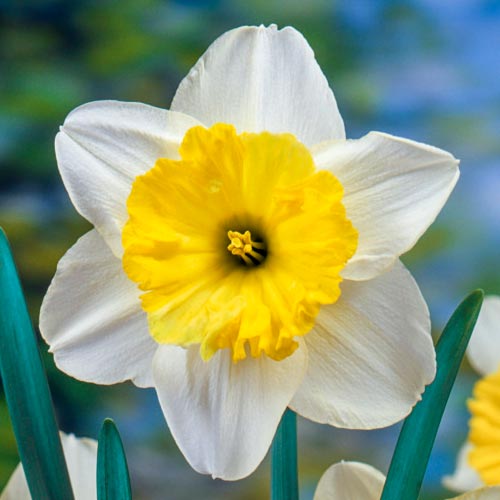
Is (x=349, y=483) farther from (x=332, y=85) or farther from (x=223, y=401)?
(x=332, y=85)

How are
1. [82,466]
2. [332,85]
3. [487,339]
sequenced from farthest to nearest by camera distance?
1. [332,85]
2. [487,339]
3. [82,466]

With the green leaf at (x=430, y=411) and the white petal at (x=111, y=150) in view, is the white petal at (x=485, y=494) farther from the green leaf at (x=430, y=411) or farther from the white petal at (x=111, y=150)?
the white petal at (x=111, y=150)

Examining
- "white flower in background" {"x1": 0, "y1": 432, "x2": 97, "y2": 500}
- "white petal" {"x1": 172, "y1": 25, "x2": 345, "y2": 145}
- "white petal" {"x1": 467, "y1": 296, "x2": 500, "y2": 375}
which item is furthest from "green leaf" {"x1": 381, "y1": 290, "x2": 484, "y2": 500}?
"white petal" {"x1": 467, "y1": 296, "x2": 500, "y2": 375}

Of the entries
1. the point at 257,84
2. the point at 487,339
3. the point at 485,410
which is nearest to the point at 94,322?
Answer: the point at 257,84

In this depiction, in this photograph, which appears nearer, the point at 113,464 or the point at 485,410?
the point at 113,464

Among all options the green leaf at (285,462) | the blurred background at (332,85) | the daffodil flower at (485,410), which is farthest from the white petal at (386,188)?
the blurred background at (332,85)
